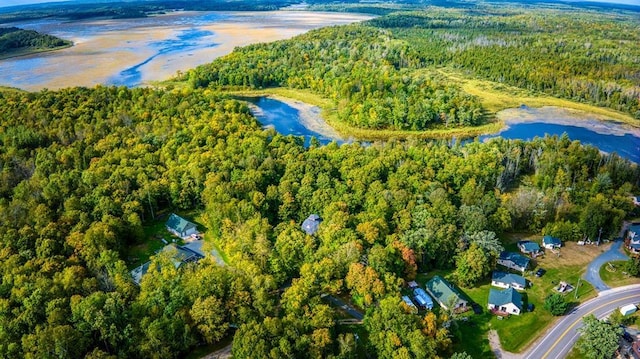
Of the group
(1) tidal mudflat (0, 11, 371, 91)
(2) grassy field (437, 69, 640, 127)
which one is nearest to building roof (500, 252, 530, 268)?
(2) grassy field (437, 69, 640, 127)

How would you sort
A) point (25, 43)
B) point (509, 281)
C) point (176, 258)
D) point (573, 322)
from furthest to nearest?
1. point (25, 43)
2. point (176, 258)
3. point (509, 281)
4. point (573, 322)

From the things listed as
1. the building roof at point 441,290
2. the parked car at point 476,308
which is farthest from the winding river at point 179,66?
the parked car at point 476,308

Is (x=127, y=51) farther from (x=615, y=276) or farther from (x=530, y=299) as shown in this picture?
(x=615, y=276)

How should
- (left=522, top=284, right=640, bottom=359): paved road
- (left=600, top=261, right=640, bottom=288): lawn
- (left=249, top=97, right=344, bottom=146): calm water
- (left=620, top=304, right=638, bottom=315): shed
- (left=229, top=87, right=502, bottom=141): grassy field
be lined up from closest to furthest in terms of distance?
1. (left=522, top=284, right=640, bottom=359): paved road
2. (left=620, top=304, right=638, bottom=315): shed
3. (left=600, top=261, right=640, bottom=288): lawn
4. (left=229, top=87, right=502, bottom=141): grassy field
5. (left=249, top=97, right=344, bottom=146): calm water

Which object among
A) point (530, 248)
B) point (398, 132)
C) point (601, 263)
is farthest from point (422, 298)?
point (398, 132)

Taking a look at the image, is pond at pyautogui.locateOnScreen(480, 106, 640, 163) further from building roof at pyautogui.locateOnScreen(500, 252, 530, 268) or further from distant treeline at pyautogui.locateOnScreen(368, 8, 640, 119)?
building roof at pyautogui.locateOnScreen(500, 252, 530, 268)

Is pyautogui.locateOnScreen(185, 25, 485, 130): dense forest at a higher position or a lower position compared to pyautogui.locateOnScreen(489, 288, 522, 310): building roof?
higher
